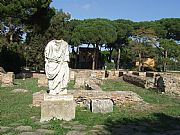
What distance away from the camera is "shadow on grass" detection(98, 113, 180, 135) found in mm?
7277

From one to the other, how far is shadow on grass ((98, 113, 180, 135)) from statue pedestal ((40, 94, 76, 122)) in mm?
950

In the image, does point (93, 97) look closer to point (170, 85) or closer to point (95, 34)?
point (170, 85)

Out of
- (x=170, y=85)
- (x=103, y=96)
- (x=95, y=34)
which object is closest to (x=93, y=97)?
(x=103, y=96)

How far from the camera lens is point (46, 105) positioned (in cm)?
809

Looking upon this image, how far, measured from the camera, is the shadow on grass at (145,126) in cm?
728

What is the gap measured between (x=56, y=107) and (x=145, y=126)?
2.07 meters

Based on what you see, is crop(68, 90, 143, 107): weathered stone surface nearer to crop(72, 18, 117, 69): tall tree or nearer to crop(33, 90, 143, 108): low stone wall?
crop(33, 90, 143, 108): low stone wall

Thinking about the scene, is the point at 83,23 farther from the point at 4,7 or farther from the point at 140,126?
the point at 140,126

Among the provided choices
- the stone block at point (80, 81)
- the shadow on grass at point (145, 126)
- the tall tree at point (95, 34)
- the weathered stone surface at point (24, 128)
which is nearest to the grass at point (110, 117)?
the shadow on grass at point (145, 126)

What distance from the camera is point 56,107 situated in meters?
8.12

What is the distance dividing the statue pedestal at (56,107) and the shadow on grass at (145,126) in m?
0.95

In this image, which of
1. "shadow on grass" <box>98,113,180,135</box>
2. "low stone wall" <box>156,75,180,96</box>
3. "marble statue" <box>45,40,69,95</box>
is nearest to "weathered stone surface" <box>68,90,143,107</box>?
"shadow on grass" <box>98,113,180,135</box>

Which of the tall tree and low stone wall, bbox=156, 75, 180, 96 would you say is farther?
the tall tree

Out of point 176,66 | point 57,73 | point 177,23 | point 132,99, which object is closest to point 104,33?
point 176,66
